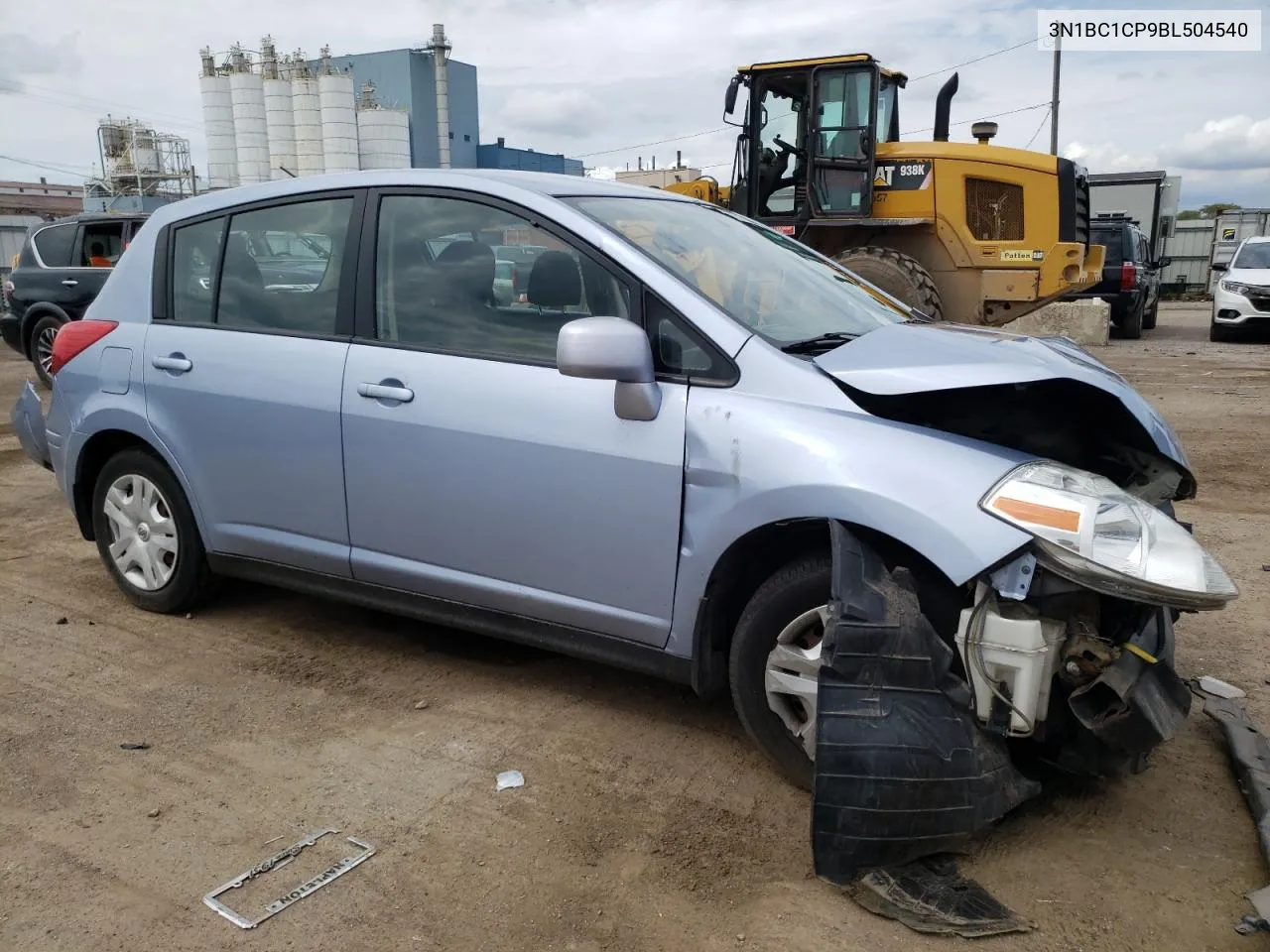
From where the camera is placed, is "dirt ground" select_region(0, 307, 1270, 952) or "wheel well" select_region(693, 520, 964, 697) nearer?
"dirt ground" select_region(0, 307, 1270, 952)

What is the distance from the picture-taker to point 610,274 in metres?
3.20

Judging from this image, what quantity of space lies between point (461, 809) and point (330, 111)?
4804 centimetres

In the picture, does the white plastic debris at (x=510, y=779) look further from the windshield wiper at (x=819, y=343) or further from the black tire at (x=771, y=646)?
the windshield wiper at (x=819, y=343)

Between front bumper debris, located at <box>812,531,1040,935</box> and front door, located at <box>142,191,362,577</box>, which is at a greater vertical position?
front door, located at <box>142,191,362,577</box>

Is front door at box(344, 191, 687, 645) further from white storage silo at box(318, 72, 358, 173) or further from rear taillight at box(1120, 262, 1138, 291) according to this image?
white storage silo at box(318, 72, 358, 173)

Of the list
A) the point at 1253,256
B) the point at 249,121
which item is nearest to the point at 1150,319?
the point at 1253,256

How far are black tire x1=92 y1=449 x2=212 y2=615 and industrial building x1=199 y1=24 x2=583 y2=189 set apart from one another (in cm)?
4363

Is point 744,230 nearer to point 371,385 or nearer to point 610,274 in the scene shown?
point 610,274

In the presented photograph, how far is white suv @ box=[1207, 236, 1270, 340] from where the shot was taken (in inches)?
618

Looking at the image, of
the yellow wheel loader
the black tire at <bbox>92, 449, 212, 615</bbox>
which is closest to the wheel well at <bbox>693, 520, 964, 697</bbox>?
the black tire at <bbox>92, 449, 212, 615</bbox>

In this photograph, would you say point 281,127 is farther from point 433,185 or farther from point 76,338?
point 433,185

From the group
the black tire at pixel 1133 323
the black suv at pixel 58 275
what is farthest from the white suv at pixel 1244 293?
the black suv at pixel 58 275

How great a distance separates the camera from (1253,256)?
16266mm

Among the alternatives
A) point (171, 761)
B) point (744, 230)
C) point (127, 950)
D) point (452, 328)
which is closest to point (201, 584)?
point (171, 761)
